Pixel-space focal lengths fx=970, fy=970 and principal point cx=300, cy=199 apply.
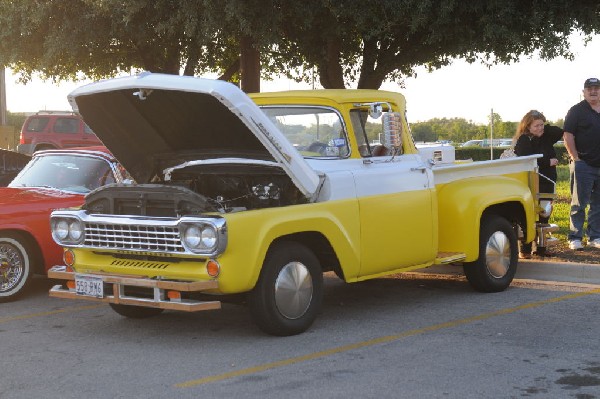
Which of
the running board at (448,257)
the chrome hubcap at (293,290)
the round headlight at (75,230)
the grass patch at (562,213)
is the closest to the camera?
the chrome hubcap at (293,290)

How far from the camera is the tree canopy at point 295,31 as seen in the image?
1831 centimetres

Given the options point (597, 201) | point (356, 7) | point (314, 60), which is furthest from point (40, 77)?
point (597, 201)

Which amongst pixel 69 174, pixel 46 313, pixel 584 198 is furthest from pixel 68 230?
pixel 584 198

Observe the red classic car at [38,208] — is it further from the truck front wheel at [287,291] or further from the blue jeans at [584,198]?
the blue jeans at [584,198]

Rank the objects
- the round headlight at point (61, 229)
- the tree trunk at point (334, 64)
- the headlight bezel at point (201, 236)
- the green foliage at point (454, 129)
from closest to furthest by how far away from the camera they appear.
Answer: the headlight bezel at point (201, 236) < the round headlight at point (61, 229) < the tree trunk at point (334, 64) < the green foliage at point (454, 129)

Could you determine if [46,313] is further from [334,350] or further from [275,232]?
[334,350]

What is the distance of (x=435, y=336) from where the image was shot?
759cm

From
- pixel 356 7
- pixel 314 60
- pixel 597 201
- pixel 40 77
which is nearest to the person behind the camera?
pixel 597 201

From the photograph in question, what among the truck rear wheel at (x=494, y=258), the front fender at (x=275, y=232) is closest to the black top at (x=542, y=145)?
the truck rear wheel at (x=494, y=258)

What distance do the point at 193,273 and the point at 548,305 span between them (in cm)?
356

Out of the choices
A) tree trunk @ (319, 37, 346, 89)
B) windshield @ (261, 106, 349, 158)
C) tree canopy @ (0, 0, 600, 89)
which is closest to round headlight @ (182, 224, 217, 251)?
windshield @ (261, 106, 349, 158)

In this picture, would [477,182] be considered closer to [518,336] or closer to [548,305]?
[548,305]

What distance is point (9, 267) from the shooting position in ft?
31.3

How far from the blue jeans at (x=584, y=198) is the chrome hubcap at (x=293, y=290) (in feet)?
18.0
